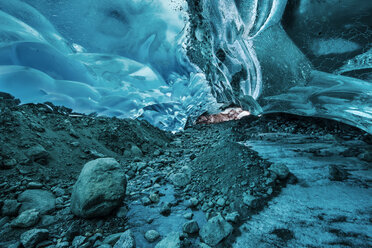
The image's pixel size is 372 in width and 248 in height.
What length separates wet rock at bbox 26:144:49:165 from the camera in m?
2.08

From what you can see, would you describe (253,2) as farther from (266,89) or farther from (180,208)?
(180,208)

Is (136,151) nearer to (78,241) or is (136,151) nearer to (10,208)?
(10,208)

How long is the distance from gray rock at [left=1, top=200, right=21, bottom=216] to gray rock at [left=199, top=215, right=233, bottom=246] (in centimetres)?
185

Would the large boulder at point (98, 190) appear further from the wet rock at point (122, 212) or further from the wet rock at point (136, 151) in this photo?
the wet rock at point (136, 151)

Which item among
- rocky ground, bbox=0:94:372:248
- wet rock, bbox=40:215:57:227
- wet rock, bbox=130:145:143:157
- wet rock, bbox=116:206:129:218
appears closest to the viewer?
rocky ground, bbox=0:94:372:248

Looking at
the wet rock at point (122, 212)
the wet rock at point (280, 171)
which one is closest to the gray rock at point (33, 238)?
the wet rock at point (122, 212)

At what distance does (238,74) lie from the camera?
3768mm

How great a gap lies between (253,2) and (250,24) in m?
0.33

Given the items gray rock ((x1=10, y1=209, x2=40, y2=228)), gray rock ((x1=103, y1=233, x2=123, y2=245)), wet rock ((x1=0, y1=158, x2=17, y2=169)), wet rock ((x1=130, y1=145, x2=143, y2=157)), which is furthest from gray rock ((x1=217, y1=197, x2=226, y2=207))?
wet rock ((x1=0, y1=158, x2=17, y2=169))

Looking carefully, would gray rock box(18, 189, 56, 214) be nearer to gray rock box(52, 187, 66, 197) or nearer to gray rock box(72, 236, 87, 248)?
gray rock box(52, 187, 66, 197)

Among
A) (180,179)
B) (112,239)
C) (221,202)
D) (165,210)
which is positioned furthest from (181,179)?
(112,239)

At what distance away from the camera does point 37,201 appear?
153 cm

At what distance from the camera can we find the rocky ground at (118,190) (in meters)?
1.16

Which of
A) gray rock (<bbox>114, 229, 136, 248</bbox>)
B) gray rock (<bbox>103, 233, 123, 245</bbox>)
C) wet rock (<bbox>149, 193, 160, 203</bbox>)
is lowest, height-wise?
wet rock (<bbox>149, 193, 160, 203</bbox>)
